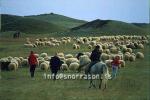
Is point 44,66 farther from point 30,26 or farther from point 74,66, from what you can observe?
point 30,26

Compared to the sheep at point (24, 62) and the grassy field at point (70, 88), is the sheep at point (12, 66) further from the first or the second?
the sheep at point (24, 62)

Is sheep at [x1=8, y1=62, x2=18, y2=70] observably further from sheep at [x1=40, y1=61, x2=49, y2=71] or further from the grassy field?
sheep at [x1=40, y1=61, x2=49, y2=71]

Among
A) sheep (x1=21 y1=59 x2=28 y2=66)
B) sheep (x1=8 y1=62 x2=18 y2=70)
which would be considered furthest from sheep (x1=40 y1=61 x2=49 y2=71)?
sheep (x1=21 y1=59 x2=28 y2=66)

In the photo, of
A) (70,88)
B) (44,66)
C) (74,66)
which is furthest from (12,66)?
(70,88)

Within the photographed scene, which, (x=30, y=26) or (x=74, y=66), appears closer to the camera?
(x=74, y=66)

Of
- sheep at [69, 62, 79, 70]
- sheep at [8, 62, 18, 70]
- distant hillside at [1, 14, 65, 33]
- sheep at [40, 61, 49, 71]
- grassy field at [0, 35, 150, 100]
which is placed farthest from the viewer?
distant hillside at [1, 14, 65, 33]

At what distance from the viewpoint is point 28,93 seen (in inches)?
655

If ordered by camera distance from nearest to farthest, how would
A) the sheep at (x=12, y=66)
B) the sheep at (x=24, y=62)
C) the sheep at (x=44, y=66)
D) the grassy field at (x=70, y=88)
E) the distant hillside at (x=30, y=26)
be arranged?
the grassy field at (x=70, y=88) → the sheep at (x=44, y=66) → the sheep at (x=12, y=66) → the sheep at (x=24, y=62) → the distant hillside at (x=30, y=26)

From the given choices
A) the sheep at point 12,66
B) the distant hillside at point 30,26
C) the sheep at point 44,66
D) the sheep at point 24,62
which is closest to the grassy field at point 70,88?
the sheep at point 44,66

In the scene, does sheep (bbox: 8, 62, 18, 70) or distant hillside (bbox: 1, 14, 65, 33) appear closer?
sheep (bbox: 8, 62, 18, 70)

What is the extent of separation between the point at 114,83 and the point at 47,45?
2451cm

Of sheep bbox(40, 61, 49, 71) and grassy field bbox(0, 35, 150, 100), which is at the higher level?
sheep bbox(40, 61, 49, 71)

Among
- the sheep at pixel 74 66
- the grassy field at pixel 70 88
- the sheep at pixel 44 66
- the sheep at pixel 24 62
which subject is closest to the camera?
the grassy field at pixel 70 88

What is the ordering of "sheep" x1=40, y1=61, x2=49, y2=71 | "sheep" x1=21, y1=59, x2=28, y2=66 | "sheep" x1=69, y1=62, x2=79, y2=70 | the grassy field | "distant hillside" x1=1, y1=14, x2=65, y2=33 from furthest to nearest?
"distant hillside" x1=1, y1=14, x2=65, y2=33 < "sheep" x1=21, y1=59, x2=28, y2=66 < "sheep" x1=40, y1=61, x2=49, y2=71 < "sheep" x1=69, y1=62, x2=79, y2=70 < the grassy field
